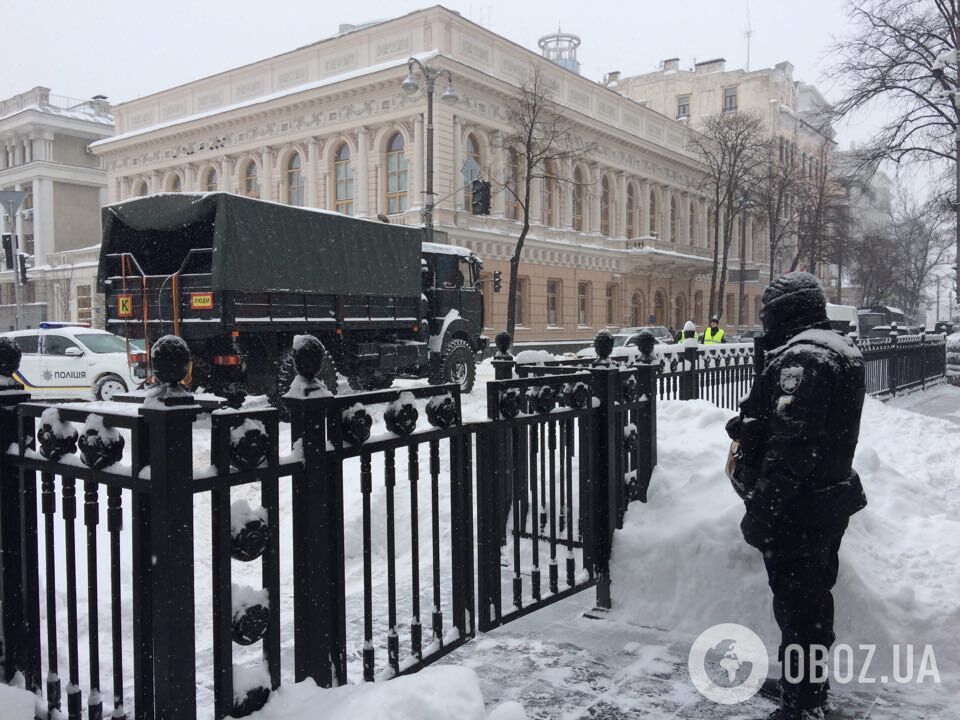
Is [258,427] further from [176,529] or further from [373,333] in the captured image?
[373,333]

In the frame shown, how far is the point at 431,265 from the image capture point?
54.4ft

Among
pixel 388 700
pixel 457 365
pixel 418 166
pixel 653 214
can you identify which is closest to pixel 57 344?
pixel 457 365

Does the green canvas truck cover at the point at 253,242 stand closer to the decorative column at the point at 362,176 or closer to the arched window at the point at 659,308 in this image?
the decorative column at the point at 362,176

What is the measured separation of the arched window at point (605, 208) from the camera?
4047cm

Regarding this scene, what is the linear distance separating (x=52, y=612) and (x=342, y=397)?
50.6 inches

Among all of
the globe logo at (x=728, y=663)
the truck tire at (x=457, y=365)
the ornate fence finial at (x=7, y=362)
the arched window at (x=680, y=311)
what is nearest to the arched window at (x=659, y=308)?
the arched window at (x=680, y=311)

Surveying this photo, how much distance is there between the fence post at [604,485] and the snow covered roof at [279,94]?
87.3 ft

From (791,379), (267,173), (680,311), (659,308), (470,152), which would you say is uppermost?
(470,152)

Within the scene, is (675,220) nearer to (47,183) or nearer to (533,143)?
(533,143)

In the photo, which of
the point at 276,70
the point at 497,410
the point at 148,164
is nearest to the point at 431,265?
the point at 497,410

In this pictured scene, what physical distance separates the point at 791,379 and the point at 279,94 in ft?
112

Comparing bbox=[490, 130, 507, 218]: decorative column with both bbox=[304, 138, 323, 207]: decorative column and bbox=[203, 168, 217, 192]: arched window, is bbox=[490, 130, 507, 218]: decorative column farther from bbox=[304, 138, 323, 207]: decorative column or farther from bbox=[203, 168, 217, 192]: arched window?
bbox=[203, 168, 217, 192]: arched window

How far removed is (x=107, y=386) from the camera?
13734 mm

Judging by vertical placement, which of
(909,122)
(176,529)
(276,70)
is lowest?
(176,529)
